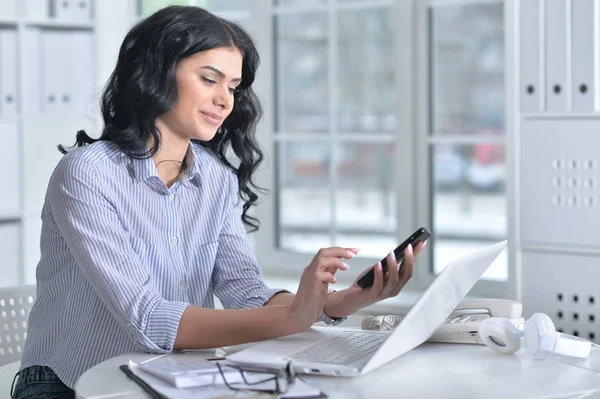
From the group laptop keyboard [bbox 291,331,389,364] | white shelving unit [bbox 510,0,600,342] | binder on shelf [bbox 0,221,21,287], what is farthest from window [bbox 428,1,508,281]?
laptop keyboard [bbox 291,331,389,364]

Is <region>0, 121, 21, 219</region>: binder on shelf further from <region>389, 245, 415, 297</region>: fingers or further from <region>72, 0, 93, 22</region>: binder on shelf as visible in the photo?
<region>389, 245, 415, 297</region>: fingers

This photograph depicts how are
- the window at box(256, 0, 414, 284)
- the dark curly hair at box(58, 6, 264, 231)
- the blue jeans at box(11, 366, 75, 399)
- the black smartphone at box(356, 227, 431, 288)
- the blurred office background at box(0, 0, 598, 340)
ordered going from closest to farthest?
the black smartphone at box(356, 227, 431, 288) → the blue jeans at box(11, 366, 75, 399) → the dark curly hair at box(58, 6, 264, 231) → the blurred office background at box(0, 0, 598, 340) → the window at box(256, 0, 414, 284)

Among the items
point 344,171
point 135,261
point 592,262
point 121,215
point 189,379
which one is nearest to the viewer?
point 189,379

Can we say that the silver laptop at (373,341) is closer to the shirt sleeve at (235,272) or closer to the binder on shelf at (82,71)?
the shirt sleeve at (235,272)

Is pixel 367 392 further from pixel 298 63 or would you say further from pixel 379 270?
pixel 298 63

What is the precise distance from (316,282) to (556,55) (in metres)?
1.31

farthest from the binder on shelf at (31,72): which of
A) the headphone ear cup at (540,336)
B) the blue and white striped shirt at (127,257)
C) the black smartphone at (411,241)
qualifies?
the headphone ear cup at (540,336)

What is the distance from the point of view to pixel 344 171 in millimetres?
17641

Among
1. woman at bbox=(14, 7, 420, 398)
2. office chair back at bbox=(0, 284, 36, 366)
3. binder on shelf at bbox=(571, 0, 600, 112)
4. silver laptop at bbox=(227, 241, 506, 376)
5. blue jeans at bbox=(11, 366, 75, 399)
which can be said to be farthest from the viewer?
binder on shelf at bbox=(571, 0, 600, 112)

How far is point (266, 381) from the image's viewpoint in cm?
144

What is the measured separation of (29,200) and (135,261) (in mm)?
1960

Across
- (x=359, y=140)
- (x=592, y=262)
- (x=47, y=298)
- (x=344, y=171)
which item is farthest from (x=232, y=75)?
(x=344, y=171)

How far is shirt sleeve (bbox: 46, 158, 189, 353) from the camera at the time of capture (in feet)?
5.71

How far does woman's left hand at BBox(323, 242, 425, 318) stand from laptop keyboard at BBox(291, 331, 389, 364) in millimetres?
71
